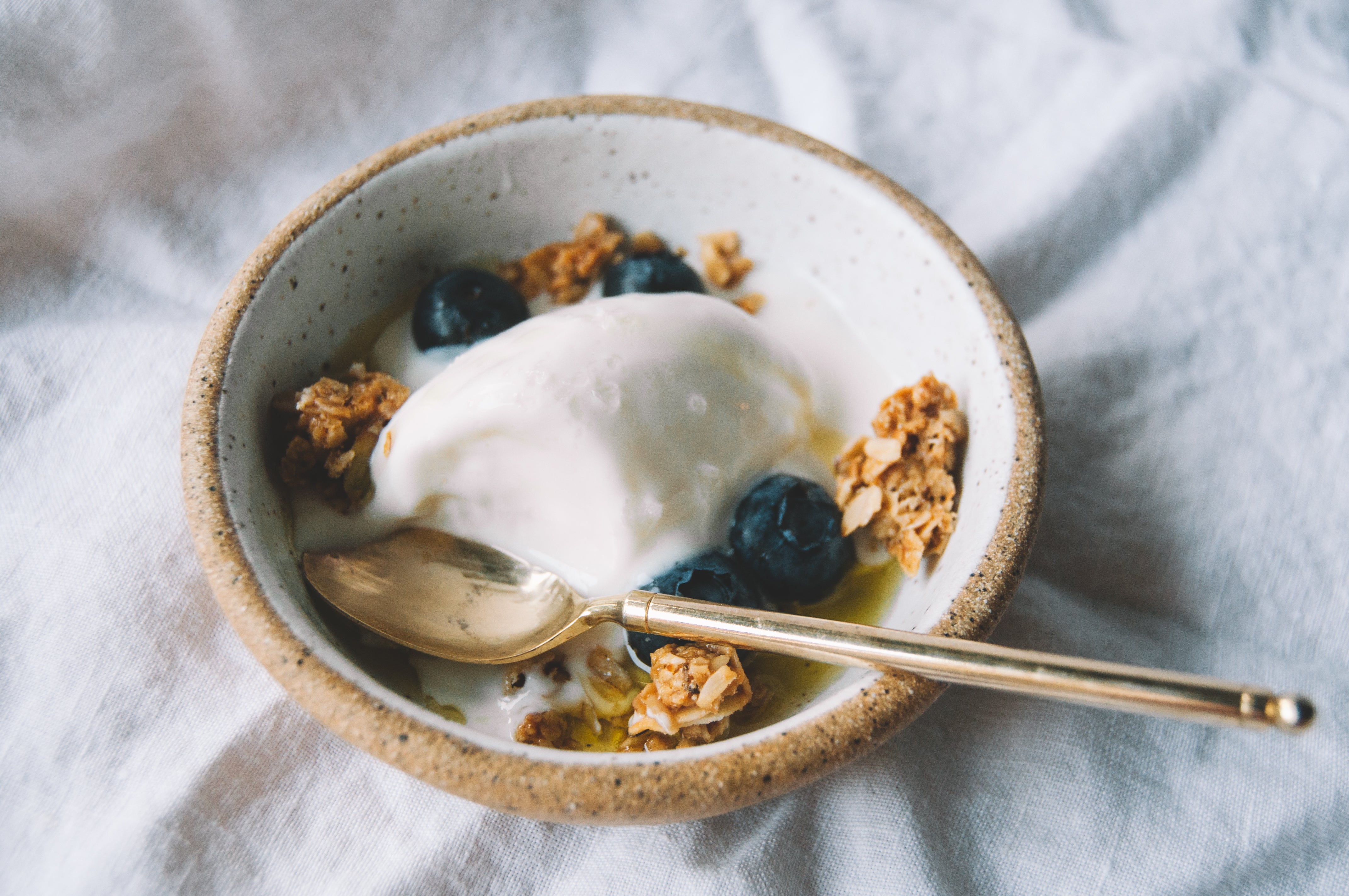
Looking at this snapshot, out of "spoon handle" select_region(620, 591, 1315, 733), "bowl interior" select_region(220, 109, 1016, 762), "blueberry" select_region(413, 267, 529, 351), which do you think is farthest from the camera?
"blueberry" select_region(413, 267, 529, 351)

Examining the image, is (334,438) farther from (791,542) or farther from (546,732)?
(791,542)

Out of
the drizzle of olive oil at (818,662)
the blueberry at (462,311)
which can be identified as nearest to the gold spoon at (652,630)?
the drizzle of olive oil at (818,662)

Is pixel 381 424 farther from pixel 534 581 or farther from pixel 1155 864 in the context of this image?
pixel 1155 864

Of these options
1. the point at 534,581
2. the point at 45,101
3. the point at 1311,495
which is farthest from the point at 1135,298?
the point at 45,101

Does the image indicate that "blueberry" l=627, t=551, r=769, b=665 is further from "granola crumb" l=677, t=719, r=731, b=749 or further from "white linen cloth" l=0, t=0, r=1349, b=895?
"white linen cloth" l=0, t=0, r=1349, b=895

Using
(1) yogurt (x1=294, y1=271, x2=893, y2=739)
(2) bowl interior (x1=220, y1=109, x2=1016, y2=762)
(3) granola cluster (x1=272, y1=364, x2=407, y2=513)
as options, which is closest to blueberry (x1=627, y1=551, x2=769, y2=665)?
(1) yogurt (x1=294, y1=271, x2=893, y2=739)

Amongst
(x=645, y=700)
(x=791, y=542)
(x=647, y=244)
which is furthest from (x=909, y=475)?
(x=647, y=244)
